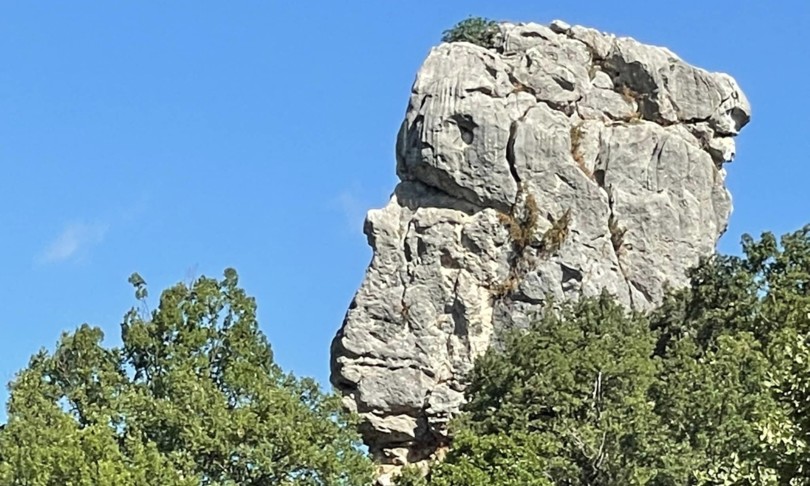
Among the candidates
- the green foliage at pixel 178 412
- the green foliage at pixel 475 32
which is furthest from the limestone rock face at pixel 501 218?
the green foliage at pixel 178 412

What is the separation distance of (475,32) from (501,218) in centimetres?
851

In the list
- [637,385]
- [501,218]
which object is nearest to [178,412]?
[637,385]

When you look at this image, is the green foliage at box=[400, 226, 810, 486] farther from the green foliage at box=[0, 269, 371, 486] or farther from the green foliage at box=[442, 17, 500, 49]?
the green foliage at box=[442, 17, 500, 49]

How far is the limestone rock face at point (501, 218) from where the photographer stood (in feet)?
143

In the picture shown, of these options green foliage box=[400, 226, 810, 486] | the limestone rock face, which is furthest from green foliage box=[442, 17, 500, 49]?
green foliage box=[400, 226, 810, 486]

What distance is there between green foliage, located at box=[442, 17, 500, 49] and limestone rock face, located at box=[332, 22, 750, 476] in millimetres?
1560

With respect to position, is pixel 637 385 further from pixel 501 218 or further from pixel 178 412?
pixel 501 218

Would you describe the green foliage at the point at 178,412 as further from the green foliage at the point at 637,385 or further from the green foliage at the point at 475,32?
the green foliage at the point at 475,32

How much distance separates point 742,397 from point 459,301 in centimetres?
1717

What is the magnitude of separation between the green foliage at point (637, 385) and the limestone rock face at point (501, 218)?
588cm

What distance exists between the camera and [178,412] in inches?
931

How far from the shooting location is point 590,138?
47.0 m

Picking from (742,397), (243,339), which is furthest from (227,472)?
(742,397)

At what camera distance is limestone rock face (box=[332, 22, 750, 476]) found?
43.5 metres
